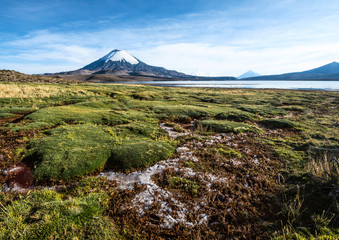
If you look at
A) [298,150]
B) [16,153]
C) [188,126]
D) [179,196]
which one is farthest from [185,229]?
[188,126]

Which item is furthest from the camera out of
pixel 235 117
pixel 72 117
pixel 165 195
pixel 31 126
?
pixel 235 117

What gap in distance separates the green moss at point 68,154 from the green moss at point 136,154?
27.2 inches

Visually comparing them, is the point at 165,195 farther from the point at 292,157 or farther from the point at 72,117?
the point at 72,117

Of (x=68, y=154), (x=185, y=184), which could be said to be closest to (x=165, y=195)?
(x=185, y=184)

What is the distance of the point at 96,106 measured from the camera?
2689 centimetres

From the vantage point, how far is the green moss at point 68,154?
343 inches

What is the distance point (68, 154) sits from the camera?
1007 centimetres

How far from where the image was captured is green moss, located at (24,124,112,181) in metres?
8.71

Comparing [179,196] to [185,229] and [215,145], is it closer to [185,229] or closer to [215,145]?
[185,229]

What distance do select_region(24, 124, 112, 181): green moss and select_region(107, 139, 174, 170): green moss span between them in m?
0.69

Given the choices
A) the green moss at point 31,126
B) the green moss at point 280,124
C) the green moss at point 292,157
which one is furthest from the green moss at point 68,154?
the green moss at point 280,124

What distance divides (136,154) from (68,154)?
169 inches

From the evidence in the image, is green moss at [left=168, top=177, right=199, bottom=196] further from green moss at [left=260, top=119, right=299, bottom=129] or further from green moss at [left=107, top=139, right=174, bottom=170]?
green moss at [left=260, top=119, right=299, bottom=129]

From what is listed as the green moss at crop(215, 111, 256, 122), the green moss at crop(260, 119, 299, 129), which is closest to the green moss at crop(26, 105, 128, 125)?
the green moss at crop(215, 111, 256, 122)
